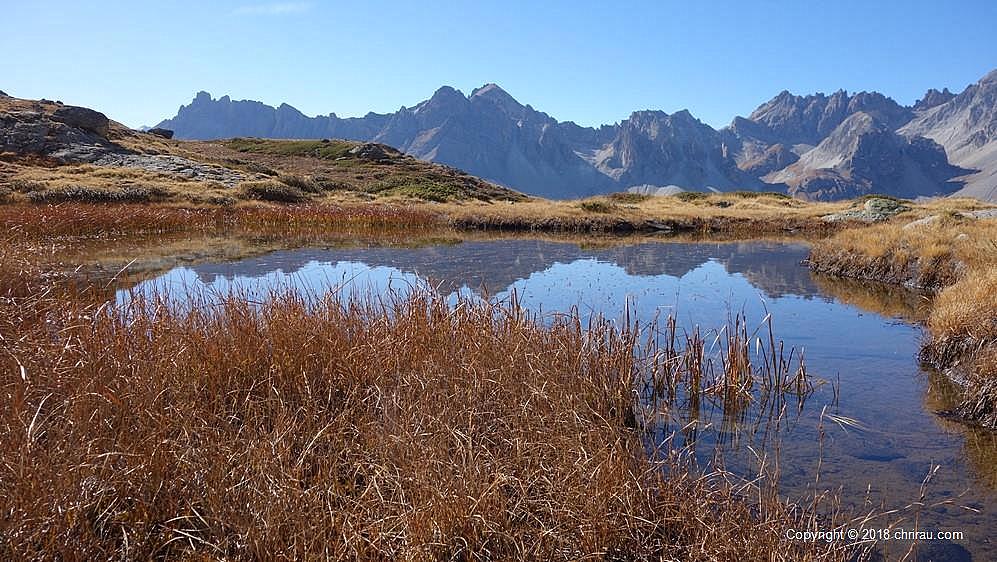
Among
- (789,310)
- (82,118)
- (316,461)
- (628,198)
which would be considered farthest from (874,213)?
(82,118)

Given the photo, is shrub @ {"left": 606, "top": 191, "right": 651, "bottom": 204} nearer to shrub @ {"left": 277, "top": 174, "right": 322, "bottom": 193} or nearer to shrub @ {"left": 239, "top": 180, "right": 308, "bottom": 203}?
shrub @ {"left": 277, "top": 174, "right": 322, "bottom": 193}

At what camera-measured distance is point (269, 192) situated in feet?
135

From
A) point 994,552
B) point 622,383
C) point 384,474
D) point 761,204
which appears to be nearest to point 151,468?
point 384,474

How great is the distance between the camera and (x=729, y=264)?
21781 millimetres

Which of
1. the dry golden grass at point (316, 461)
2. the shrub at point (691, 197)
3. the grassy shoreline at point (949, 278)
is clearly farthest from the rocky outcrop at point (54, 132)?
the shrub at point (691, 197)

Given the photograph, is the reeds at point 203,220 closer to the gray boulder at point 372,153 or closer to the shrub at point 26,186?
the shrub at point 26,186

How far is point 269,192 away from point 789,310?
1427 inches

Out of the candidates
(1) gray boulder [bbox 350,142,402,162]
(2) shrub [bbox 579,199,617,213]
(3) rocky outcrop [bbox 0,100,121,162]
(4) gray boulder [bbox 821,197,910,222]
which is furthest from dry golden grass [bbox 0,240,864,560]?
(1) gray boulder [bbox 350,142,402,162]

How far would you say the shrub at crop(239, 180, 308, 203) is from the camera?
131ft

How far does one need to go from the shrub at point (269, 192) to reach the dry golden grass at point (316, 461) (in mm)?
36332

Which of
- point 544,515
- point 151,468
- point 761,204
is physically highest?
point 761,204

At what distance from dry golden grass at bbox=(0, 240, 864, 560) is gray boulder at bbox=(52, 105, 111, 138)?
57.6 meters

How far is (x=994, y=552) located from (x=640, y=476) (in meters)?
2.88

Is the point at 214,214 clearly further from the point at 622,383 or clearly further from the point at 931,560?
the point at 931,560
